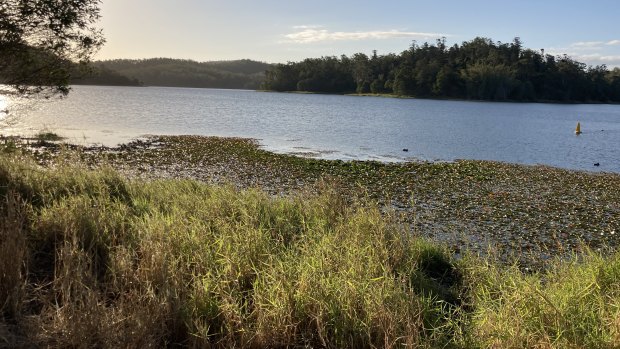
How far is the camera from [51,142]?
26484mm

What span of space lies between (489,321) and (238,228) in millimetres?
4033

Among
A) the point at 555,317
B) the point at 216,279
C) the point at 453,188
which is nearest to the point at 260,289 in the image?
the point at 216,279

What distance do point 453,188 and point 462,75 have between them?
410 ft

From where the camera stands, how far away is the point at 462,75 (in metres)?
133

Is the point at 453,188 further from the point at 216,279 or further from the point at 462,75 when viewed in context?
the point at 462,75

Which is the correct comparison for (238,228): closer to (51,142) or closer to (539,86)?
(51,142)

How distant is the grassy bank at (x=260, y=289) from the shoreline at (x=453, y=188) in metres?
1.65

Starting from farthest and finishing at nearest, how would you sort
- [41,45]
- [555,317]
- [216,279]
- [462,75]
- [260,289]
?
[462,75], [41,45], [216,279], [260,289], [555,317]

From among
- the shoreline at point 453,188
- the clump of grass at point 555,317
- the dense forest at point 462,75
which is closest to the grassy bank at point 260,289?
the clump of grass at point 555,317

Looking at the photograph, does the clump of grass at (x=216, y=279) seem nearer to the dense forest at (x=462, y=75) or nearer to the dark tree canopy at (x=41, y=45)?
the dark tree canopy at (x=41, y=45)

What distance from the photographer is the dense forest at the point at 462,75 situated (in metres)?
133

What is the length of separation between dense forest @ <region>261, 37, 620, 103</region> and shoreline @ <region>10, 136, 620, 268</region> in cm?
11595

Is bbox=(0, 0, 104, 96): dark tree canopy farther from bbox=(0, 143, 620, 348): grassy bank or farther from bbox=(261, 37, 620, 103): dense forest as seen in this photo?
bbox=(261, 37, 620, 103): dense forest

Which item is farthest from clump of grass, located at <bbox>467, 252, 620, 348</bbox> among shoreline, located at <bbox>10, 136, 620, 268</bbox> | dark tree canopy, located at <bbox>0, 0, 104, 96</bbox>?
dark tree canopy, located at <bbox>0, 0, 104, 96</bbox>
